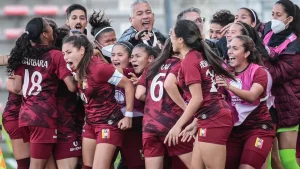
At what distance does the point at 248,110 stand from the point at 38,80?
89.9 inches

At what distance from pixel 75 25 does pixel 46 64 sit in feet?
4.07

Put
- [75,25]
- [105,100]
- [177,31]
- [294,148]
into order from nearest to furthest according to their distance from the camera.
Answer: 1. [177,31]
2. [105,100]
3. [294,148]
4. [75,25]

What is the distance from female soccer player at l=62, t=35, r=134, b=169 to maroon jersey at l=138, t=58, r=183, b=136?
A: 328 mm

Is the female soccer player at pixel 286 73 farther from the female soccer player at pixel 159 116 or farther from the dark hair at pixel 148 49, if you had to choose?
the female soccer player at pixel 159 116

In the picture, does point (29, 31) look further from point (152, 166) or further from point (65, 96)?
point (152, 166)

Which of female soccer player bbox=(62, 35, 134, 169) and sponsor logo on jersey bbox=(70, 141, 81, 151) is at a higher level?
female soccer player bbox=(62, 35, 134, 169)

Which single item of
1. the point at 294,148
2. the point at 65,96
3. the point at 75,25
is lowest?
the point at 294,148

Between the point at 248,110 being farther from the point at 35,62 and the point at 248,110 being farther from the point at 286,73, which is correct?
the point at 35,62

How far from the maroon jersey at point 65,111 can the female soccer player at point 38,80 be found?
11cm

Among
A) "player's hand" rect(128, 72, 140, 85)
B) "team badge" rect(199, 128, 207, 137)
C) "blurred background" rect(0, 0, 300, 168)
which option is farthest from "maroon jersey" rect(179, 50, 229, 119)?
"blurred background" rect(0, 0, 300, 168)

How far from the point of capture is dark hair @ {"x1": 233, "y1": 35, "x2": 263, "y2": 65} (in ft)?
27.5

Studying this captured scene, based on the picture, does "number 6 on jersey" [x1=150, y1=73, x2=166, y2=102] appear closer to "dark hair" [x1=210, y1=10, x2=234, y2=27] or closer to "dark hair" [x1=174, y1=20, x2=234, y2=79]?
"dark hair" [x1=174, y1=20, x2=234, y2=79]

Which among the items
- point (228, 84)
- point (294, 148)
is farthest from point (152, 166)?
point (294, 148)

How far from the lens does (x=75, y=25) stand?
991 cm
